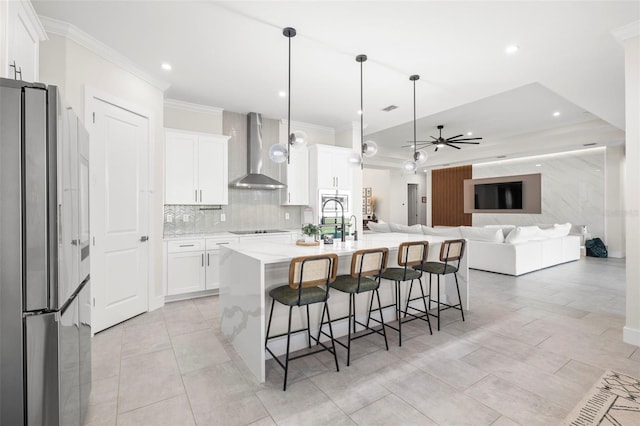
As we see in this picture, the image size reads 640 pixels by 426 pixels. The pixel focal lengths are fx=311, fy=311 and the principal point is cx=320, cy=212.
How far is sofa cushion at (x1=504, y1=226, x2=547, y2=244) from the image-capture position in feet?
18.9

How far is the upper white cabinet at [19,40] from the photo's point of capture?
181cm

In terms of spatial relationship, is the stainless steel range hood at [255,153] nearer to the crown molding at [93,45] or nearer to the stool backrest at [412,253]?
the crown molding at [93,45]

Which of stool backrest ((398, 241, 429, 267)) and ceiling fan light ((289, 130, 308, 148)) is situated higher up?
ceiling fan light ((289, 130, 308, 148))

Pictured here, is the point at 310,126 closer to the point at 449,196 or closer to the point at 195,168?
the point at 195,168

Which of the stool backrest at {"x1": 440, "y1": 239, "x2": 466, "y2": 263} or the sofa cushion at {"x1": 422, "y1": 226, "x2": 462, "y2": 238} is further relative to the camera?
the sofa cushion at {"x1": 422, "y1": 226, "x2": 462, "y2": 238}

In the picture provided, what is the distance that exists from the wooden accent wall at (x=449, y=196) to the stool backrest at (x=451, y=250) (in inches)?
331

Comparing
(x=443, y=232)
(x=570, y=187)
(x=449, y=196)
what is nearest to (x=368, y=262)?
(x=443, y=232)

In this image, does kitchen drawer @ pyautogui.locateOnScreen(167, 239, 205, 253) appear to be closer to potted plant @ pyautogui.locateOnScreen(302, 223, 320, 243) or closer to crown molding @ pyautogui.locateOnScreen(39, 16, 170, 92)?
potted plant @ pyautogui.locateOnScreen(302, 223, 320, 243)

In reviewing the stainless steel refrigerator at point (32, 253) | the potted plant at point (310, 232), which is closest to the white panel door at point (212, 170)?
the potted plant at point (310, 232)

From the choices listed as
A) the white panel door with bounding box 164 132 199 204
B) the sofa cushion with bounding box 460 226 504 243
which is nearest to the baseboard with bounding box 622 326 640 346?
the sofa cushion with bounding box 460 226 504 243

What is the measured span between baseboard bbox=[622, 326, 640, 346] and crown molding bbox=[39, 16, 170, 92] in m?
5.74

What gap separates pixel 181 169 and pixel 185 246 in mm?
1117

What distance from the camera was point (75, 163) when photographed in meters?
1.52

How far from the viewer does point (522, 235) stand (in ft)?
19.3
